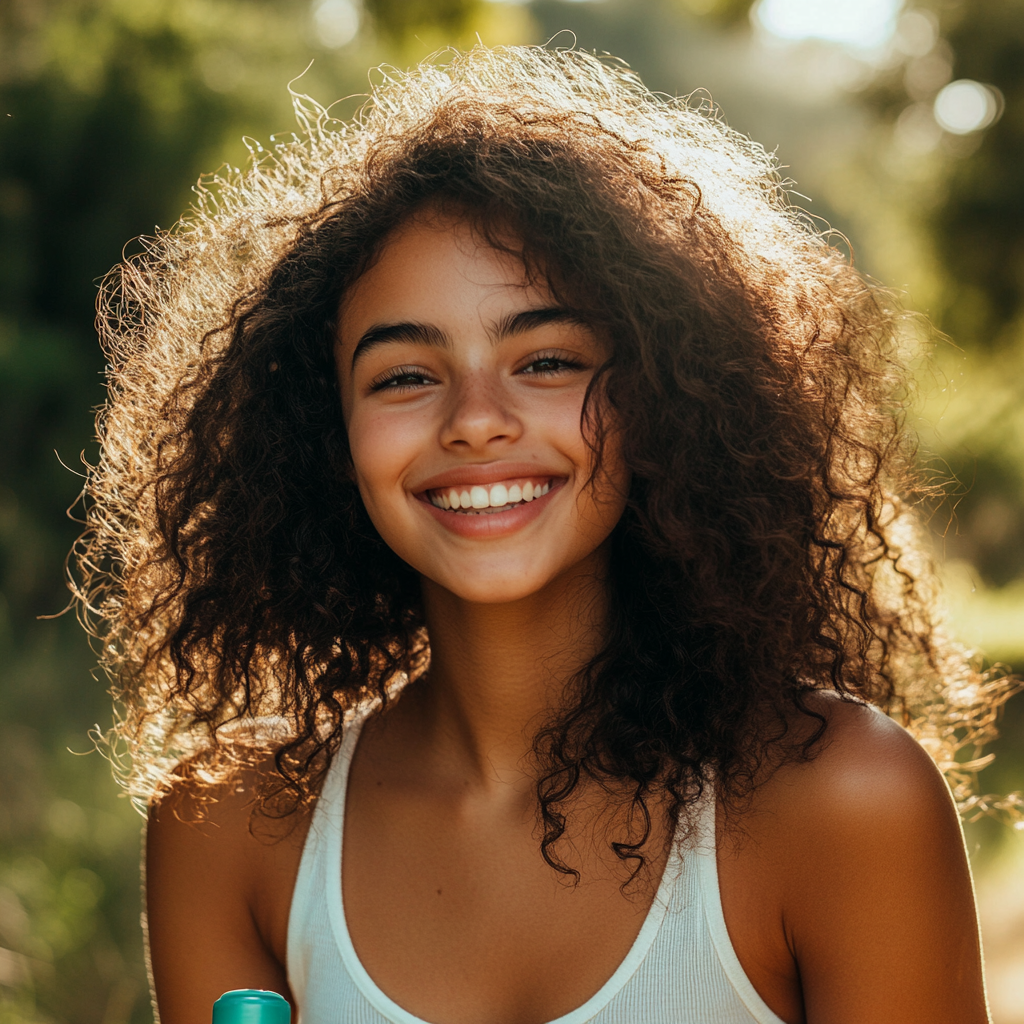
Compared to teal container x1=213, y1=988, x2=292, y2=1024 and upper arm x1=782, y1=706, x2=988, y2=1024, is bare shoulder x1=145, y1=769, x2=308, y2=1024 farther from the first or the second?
upper arm x1=782, y1=706, x2=988, y2=1024

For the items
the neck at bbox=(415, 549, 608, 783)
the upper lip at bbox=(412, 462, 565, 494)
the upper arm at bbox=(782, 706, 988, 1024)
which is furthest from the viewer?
the neck at bbox=(415, 549, 608, 783)

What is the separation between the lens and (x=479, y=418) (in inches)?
61.3

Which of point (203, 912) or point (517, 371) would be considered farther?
point (203, 912)

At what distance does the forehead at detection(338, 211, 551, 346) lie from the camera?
162 cm

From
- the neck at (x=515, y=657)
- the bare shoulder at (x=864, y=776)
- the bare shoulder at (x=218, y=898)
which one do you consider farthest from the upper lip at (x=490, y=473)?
the bare shoulder at (x=218, y=898)

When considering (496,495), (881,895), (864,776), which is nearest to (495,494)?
(496,495)

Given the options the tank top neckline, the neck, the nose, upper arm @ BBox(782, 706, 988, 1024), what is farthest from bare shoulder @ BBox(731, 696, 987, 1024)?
the nose

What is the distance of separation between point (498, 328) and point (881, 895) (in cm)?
90

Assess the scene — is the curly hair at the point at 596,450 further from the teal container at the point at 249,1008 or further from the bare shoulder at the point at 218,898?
the teal container at the point at 249,1008

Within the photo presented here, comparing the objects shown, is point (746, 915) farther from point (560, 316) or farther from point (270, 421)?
point (270, 421)

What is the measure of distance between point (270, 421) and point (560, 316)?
58 cm

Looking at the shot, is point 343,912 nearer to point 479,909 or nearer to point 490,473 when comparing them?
point 479,909

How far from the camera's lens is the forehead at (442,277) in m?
1.62

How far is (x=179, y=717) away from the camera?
2061 mm
